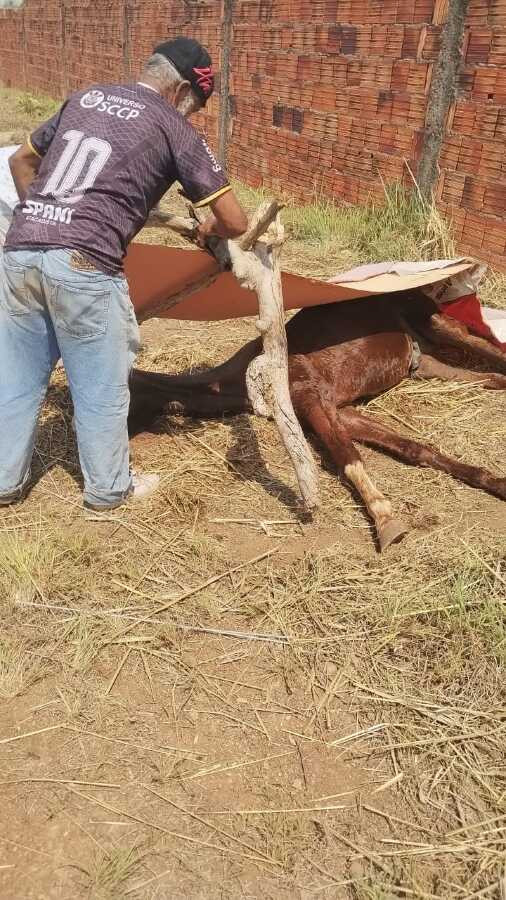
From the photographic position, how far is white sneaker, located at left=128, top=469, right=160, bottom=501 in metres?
3.44

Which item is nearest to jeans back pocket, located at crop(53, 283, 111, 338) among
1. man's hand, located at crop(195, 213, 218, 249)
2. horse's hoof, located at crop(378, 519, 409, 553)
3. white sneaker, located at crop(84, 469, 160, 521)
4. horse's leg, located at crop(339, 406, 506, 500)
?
man's hand, located at crop(195, 213, 218, 249)

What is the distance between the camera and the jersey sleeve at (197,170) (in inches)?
108

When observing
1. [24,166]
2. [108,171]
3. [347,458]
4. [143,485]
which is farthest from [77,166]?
[347,458]

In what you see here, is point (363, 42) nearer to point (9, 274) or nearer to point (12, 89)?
point (9, 274)

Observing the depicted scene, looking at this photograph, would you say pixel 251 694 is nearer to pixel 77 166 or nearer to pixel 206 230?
pixel 206 230

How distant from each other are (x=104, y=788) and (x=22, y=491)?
168cm

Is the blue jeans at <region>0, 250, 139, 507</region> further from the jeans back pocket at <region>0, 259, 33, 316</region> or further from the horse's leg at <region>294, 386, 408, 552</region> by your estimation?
the horse's leg at <region>294, 386, 408, 552</region>

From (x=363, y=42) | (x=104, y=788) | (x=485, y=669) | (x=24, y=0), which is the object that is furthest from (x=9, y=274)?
(x=24, y=0)

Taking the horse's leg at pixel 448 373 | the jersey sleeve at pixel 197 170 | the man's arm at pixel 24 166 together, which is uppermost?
the jersey sleeve at pixel 197 170

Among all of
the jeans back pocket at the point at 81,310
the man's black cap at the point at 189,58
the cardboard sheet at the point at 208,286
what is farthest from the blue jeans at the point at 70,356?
the man's black cap at the point at 189,58

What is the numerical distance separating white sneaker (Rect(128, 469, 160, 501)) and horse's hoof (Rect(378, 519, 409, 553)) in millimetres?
1080

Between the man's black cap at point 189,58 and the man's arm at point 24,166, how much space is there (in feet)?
2.14

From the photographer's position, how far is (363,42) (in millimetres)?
7082

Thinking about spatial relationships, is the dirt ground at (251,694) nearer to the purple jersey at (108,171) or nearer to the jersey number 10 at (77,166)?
the purple jersey at (108,171)
